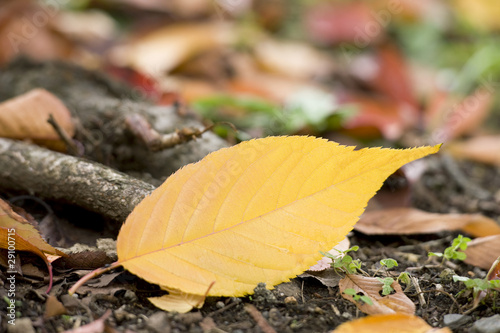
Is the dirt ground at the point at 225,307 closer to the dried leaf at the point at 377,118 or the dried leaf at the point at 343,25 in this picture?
the dried leaf at the point at 377,118

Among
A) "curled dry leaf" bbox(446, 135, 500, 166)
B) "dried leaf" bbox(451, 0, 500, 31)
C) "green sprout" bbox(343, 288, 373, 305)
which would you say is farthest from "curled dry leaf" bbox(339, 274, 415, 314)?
"dried leaf" bbox(451, 0, 500, 31)

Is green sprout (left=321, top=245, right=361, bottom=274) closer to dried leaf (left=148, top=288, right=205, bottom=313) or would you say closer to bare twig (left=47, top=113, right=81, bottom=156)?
dried leaf (left=148, top=288, right=205, bottom=313)

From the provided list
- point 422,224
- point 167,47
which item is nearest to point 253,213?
point 422,224

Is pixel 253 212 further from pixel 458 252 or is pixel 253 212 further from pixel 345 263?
pixel 458 252

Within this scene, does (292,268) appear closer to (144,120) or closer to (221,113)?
(144,120)

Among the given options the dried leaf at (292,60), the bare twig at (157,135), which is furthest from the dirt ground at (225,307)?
the dried leaf at (292,60)

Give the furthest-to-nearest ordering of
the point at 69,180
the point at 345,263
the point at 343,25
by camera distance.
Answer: the point at 343,25
the point at 69,180
the point at 345,263
